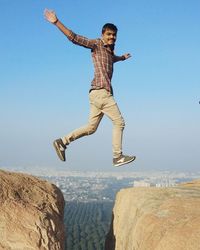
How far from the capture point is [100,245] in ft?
343

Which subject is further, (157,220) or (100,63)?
(100,63)

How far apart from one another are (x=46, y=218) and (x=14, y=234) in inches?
29.0

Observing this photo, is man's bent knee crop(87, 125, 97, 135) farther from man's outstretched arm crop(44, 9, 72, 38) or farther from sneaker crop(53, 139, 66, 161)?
man's outstretched arm crop(44, 9, 72, 38)

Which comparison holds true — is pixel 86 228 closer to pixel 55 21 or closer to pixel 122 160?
pixel 122 160

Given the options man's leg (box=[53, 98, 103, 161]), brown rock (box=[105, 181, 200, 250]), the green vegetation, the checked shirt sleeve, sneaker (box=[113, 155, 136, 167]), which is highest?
the checked shirt sleeve

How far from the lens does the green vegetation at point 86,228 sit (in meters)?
108

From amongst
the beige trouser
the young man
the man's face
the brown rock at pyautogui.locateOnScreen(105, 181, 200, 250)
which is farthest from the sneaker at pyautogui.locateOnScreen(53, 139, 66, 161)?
the man's face

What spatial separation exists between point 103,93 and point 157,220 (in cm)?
316

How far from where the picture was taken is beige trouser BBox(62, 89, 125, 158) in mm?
9086

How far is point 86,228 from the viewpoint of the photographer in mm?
134250

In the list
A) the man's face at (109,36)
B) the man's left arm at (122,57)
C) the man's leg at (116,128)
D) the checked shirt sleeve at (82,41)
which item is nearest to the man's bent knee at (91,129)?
the man's leg at (116,128)

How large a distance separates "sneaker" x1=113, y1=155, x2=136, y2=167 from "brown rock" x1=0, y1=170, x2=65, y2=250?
5.98ft

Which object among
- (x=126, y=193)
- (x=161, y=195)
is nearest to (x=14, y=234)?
(x=161, y=195)

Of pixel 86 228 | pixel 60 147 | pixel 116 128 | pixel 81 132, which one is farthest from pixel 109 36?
pixel 86 228
